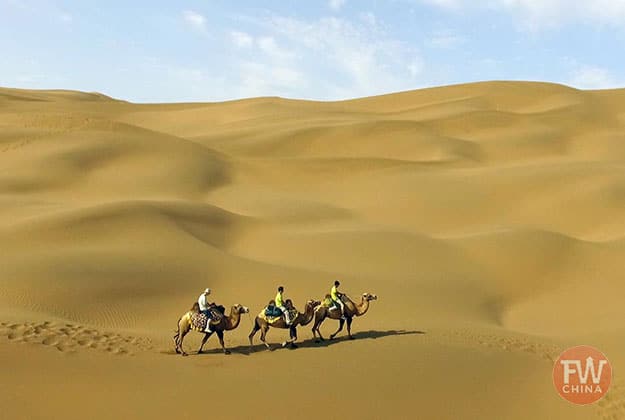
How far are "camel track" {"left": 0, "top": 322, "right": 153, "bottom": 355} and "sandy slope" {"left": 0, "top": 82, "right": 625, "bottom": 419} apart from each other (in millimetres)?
54

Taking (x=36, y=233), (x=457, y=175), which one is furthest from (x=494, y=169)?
(x=36, y=233)

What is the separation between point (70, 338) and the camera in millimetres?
10805

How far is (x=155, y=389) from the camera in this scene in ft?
30.9

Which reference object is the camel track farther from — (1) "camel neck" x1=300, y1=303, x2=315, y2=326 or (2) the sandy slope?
(1) "camel neck" x1=300, y1=303, x2=315, y2=326

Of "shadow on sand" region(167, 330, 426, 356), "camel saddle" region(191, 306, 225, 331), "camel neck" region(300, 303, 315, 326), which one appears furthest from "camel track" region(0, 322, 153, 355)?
"camel neck" region(300, 303, 315, 326)

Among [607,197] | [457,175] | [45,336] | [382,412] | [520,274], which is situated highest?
[457,175]

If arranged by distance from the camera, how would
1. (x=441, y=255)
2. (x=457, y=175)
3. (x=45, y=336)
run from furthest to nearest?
(x=457, y=175), (x=441, y=255), (x=45, y=336)

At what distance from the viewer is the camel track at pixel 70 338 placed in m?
10.4

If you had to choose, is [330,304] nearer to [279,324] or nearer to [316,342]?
[316,342]

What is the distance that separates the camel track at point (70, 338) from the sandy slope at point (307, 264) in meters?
0.05

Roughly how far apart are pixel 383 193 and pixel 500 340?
16.6 metres

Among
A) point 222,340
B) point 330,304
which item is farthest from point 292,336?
point 222,340

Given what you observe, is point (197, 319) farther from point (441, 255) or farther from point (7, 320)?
point (441, 255)

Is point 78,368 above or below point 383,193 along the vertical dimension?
below
